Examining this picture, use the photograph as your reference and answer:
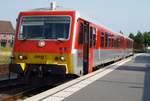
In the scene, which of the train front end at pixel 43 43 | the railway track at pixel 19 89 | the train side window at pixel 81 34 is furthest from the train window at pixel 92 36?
the train front end at pixel 43 43

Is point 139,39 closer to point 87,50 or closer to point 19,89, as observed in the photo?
point 87,50

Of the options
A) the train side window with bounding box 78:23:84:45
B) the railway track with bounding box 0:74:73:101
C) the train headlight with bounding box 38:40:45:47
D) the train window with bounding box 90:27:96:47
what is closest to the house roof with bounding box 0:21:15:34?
the train window with bounding box 90:27:96:47

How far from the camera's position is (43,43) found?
1520 cm

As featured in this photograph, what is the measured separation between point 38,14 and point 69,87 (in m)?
3.80

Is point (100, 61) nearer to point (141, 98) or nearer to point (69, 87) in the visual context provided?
point (69, 87)

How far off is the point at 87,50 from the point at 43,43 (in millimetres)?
3394

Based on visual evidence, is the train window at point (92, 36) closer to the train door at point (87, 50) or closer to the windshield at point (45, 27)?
the train door at point (87, 50)

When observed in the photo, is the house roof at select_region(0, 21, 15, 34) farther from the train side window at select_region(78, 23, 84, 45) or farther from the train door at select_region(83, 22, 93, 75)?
the train side window at select_region(78, 23, 84, 45)

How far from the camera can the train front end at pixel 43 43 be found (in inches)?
584

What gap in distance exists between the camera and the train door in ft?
57.1

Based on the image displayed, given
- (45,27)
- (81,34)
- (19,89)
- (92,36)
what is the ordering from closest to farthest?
(45,27)
(19,89)
(81,34)
(92,36)

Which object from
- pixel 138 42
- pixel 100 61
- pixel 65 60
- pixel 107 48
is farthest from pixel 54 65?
pixel 138 42

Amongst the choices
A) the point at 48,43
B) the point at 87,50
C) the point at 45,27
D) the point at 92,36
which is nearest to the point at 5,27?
the point at 92,36

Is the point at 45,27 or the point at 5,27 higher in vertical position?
the point at 5,27
